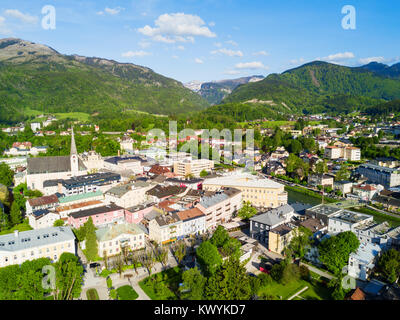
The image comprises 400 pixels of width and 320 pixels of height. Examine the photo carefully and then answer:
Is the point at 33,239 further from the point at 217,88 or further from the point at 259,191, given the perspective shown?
the point at 217,88

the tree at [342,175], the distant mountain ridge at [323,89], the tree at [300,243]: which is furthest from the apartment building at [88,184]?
the distant mountain ridge at [323,89]

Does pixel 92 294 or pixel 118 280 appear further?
pixel 118 280

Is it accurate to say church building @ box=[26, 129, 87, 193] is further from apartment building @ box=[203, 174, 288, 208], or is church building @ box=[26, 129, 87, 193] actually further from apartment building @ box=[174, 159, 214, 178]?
apartment building @ box=[203, 174, 288, 208]

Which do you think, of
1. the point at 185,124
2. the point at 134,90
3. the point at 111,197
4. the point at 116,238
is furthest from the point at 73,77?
the point at 116,238

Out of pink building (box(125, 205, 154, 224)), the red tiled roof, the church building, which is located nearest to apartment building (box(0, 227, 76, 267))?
pink building (box(125, 205, 154, 224))

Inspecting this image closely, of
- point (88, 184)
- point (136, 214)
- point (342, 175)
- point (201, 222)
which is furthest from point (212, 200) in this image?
point (342, 175)

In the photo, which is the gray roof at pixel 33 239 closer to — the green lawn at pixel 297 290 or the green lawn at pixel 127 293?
the green lawn at pixel 127 293
